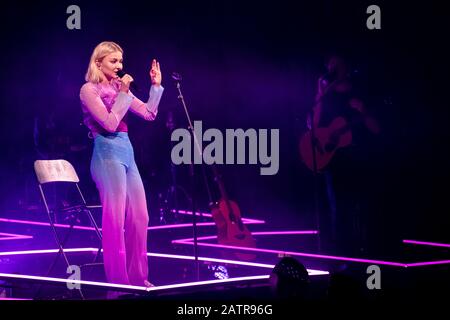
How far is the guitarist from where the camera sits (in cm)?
722

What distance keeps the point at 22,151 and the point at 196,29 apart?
118 inches

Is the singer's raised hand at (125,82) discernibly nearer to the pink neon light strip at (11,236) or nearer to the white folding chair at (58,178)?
the white folding chair at (58,178)

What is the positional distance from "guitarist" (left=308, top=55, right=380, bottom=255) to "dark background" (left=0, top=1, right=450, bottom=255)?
1.54 feet

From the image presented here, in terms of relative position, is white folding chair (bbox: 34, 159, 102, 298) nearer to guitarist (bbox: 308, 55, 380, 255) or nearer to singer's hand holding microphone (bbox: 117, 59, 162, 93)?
singer's hand holding microphone (bbox: 117, 59, 162, 93)

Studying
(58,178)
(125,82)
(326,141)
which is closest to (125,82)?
(125,82)

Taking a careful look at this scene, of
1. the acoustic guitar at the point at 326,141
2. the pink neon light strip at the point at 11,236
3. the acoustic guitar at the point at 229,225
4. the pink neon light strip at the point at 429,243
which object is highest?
the acoustic guitar at the point at 326,141

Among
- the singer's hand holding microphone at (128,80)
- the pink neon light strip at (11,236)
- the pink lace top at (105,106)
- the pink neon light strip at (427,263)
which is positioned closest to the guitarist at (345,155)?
the pink neon light strip at (427,263)

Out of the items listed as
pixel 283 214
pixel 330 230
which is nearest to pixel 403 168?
pixel 330 230

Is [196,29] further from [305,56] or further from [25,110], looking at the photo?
[25,110]

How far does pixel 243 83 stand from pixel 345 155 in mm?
2256

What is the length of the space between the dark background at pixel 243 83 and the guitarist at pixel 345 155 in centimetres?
47

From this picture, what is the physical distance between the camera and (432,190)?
7.89 m

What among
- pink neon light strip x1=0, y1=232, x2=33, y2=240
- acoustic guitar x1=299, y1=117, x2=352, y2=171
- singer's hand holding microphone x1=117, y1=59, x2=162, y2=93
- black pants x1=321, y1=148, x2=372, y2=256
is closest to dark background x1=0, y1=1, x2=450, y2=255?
black pants x1=321, y1=148, x2=372, y2=256

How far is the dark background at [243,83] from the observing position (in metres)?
7.87
